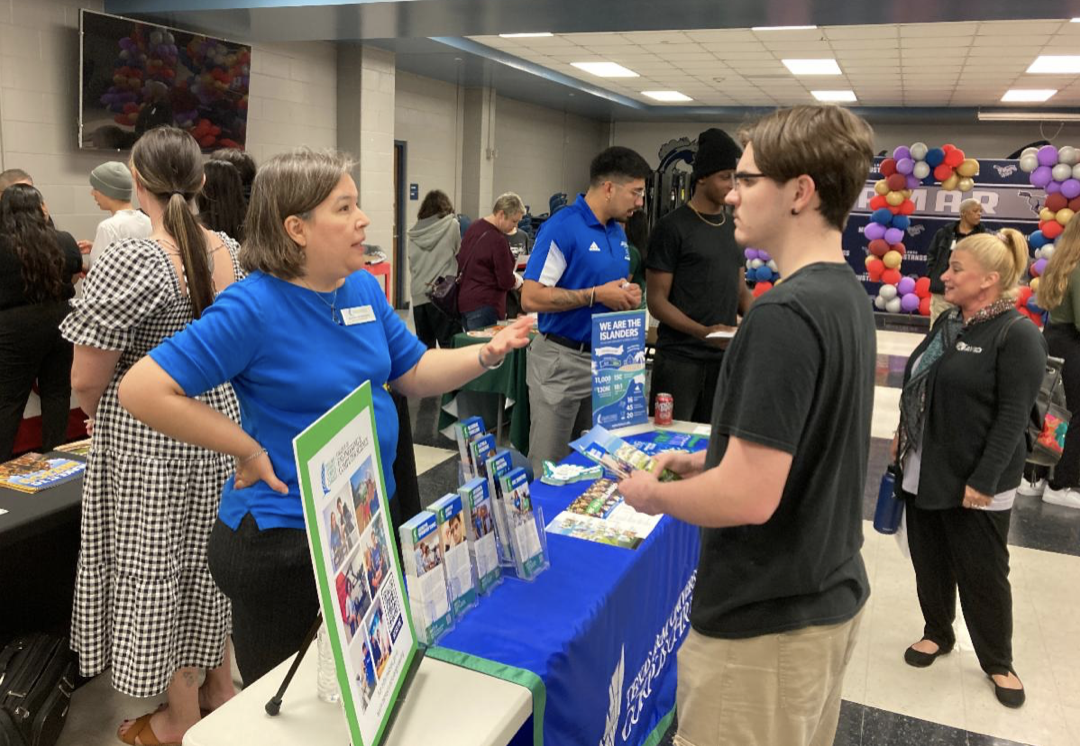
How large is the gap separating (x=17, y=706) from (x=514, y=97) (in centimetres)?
1201

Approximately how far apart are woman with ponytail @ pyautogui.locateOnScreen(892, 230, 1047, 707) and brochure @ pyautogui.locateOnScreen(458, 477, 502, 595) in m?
1.58

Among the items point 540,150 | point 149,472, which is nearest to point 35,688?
point 149,472

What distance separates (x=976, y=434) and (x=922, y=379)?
0.75 feet

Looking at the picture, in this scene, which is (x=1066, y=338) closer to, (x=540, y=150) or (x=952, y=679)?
(x=952, y=679)

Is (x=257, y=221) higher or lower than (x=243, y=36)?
lower

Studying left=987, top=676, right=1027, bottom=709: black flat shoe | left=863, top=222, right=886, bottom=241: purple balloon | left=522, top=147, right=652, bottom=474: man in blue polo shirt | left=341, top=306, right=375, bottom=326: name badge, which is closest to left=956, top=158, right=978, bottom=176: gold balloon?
left=863, top=222, right=886, bottom=241: purple balloon

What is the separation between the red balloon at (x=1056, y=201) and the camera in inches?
358

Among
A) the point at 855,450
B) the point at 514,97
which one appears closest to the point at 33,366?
the point at 855,450

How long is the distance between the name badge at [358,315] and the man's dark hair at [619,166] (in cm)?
143

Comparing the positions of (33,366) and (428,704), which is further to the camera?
(33,366)

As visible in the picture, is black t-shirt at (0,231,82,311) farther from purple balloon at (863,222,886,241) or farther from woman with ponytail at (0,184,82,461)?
purple balloon at (863,222,886,241)

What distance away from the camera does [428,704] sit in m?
1.27

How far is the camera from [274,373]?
4.83ft

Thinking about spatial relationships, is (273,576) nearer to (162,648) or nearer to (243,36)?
(162,648)
